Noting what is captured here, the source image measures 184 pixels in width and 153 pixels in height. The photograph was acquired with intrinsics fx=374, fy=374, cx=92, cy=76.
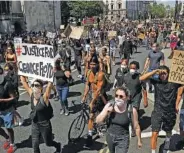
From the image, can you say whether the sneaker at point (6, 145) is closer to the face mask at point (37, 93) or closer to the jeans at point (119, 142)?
the face mask at point (37, 93)

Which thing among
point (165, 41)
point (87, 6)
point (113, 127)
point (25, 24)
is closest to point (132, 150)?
point (113, 127)

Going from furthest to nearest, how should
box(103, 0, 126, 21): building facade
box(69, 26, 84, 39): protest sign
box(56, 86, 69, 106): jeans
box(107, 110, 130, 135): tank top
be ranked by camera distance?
box(103, 0, 126, 21): building facade < box(69, 26, 84, 39): protest sign < box(56, 86, 69, 106): jeans < box(107, 110, 130, 135): tank top

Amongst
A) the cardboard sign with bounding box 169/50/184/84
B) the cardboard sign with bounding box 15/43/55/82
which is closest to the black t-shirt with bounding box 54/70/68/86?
the cardboard sign with bounding box 15/43/55/82

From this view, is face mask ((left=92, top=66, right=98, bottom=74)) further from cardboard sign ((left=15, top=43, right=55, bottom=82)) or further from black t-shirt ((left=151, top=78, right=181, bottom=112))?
black t-shirt ((left=151, top=78, right=181, bottom=112))

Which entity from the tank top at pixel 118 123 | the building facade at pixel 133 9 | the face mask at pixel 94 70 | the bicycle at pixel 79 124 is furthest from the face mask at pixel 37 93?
the building facade at pixel 133 9

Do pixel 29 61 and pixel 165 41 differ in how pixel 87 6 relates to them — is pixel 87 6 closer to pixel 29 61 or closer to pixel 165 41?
pixel 165 41

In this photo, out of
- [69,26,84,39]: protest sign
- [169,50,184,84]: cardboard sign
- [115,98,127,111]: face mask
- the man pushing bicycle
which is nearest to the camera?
[115,98,127,111]: face mask

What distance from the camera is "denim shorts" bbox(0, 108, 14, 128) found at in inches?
297

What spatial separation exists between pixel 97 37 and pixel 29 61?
2949cm

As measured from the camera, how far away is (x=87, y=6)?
344 feet

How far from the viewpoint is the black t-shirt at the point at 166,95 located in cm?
676

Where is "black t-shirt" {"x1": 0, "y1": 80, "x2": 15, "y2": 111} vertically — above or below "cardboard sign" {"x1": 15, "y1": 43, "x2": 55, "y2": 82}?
below

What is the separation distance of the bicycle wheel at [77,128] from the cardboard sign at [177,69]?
236cm

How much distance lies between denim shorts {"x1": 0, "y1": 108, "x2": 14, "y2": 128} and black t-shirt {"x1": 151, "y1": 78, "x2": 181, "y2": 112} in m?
2.97
